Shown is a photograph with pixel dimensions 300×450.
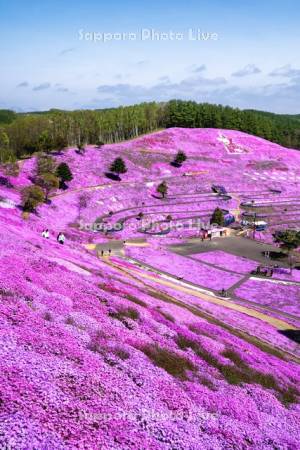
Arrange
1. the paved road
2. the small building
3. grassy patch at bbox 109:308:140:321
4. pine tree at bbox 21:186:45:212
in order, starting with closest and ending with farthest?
grassy patch at bbox 109:308:140:321 < the paved road < pine tree at bbox 21:186:45:212 < the small building

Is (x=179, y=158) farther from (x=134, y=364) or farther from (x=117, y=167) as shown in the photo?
(x=134, y=364)

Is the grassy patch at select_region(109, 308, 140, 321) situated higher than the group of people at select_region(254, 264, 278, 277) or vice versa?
the grassy patch at select_region(109, 308, 140, 321)

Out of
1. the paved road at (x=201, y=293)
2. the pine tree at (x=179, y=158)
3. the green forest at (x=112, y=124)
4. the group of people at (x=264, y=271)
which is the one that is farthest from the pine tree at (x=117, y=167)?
the group of people at (x=264, y=271)

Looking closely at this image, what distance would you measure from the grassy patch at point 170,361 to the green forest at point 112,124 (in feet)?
316

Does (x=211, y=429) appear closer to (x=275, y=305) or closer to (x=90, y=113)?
(x=275, y=305)

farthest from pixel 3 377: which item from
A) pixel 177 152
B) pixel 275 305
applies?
pixel 177 152

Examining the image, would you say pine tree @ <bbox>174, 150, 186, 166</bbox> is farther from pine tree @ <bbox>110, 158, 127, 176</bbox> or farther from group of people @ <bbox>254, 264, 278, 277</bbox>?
group of people @ <bbox>254, 264, 278, 277</bbox>

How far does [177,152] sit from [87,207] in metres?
61.1

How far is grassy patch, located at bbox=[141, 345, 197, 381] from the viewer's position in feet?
64.0

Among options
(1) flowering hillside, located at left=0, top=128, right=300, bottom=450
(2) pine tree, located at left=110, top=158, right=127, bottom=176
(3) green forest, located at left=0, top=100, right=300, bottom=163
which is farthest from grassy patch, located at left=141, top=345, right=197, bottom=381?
(3) green forest, located at left=0, top=100, right=300, bottom=163

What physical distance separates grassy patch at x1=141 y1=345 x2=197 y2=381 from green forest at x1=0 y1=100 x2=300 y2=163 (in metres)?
96.4

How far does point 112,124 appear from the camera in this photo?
524ft

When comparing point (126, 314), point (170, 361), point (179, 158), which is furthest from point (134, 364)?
point (179, 158)

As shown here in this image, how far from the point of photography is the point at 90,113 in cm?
15800
